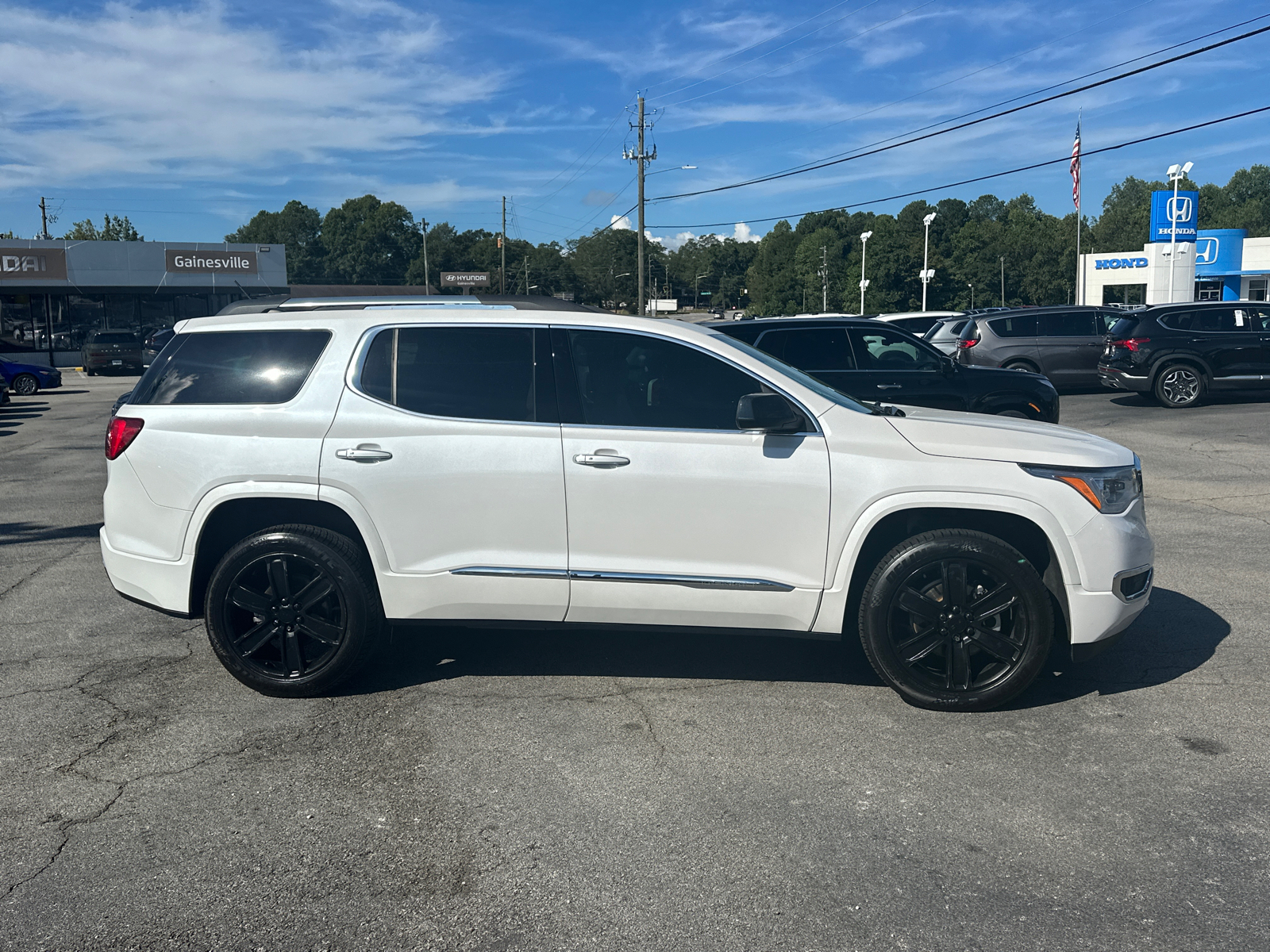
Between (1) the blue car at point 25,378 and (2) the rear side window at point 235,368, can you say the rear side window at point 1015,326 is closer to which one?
(2) the rear side window at point 235,368

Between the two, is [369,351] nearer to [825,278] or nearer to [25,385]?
[25,385]

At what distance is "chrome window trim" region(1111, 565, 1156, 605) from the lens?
177 inches

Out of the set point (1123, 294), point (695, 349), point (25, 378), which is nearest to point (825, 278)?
point (1123, 294)

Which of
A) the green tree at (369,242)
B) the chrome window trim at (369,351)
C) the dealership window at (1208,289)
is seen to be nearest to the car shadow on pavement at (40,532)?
the chrome window trim at (369,351)

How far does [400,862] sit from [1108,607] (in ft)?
10.3

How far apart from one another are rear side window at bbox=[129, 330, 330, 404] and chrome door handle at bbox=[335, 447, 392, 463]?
16.6 inches

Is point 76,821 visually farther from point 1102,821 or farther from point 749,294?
point 749,294

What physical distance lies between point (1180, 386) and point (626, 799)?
16905mm

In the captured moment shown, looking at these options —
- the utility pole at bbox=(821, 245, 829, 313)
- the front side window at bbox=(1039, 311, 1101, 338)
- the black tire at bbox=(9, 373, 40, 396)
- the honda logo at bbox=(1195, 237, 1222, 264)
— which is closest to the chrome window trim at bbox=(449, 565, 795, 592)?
the front side window at bbox=(1039, 311, 1101, 338)

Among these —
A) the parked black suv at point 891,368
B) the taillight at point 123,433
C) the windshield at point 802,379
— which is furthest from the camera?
the parked black suv at point 891,368

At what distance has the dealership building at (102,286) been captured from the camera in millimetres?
43125

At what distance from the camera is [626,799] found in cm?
383

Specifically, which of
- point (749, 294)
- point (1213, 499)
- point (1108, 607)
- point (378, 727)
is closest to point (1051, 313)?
point (1213, 499)

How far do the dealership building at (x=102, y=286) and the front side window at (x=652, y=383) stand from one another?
4188 cm
